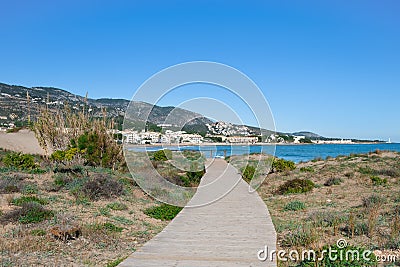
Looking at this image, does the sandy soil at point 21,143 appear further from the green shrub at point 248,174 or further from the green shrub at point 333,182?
the green shrub at point 333,182

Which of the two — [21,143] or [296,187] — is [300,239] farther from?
[21,143]

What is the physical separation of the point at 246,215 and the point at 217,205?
1.93 metres

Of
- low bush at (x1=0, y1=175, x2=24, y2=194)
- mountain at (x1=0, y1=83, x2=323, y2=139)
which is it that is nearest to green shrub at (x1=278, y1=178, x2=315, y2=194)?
mountain at (x1=0, y1=83, x2=323, y2=139)

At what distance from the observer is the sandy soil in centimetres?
3238

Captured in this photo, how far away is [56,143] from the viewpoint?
19.7m

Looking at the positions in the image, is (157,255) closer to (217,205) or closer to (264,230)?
(264,230)

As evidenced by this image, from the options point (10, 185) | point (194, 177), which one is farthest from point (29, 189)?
point (194, 177)

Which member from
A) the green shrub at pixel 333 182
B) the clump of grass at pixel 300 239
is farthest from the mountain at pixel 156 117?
the clump of grass at pixel 300 239

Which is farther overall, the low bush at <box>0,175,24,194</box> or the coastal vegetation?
the low bush at <box>0,175,24,194</box>

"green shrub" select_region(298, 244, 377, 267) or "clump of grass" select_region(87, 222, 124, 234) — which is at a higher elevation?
"green shrub" select_region(298, 244, 377, 267)

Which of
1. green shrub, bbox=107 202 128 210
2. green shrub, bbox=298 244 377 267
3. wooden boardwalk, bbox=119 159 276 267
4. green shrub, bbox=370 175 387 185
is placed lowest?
green shrub, bbox=107 202 128 210

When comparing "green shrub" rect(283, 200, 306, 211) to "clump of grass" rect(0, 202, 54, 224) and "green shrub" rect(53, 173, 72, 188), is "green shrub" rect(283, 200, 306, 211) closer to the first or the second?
"clump of grass" rect(0, 202, 54, 224)

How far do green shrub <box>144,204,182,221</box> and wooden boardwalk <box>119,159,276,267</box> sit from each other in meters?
0.37

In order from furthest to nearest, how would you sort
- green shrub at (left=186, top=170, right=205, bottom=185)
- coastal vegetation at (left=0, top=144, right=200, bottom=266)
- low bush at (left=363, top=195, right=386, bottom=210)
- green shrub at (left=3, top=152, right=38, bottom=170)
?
green shrub at (left=186, top=170, right=205, bottom=185) < green shrub at (left=3, top=152, right=38, bottom=170) < low bush at (left=363, top=195, right=386, bottom=210) < coastal vegetation at (left=0, top=144, right=200, bottom=266)
